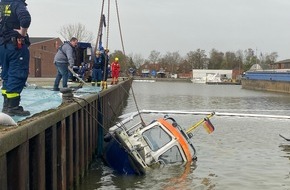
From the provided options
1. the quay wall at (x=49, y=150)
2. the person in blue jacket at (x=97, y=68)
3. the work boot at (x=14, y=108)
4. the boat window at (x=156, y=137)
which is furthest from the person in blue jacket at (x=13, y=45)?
the person in blue jacket at (x=97, y=68)

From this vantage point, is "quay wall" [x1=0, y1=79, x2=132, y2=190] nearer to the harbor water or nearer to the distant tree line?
the harbor water

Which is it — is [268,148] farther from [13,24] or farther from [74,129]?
[13,24]

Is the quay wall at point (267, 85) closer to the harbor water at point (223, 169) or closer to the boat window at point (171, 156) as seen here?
the harbor water at point (223, 169)

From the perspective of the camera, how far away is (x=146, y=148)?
1238 cm

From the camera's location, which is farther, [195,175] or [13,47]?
[195,175]

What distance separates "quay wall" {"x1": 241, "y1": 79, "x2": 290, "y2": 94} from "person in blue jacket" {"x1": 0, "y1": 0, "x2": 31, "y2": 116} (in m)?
66.0

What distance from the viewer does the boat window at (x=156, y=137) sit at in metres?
12.6

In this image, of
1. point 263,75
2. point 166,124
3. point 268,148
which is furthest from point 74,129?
point 263,75

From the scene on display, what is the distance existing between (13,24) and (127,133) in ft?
19.5

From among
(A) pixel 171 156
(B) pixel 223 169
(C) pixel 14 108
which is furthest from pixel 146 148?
(C) pixel 14 108

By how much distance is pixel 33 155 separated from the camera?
7160 mm

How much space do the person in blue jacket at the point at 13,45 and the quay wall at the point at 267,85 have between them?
217ft

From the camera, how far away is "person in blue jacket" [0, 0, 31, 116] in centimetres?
770

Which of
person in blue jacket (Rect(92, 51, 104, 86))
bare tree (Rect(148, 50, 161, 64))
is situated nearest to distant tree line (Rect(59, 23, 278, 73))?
bare tree (Rect(148, 50, 161, 64))
